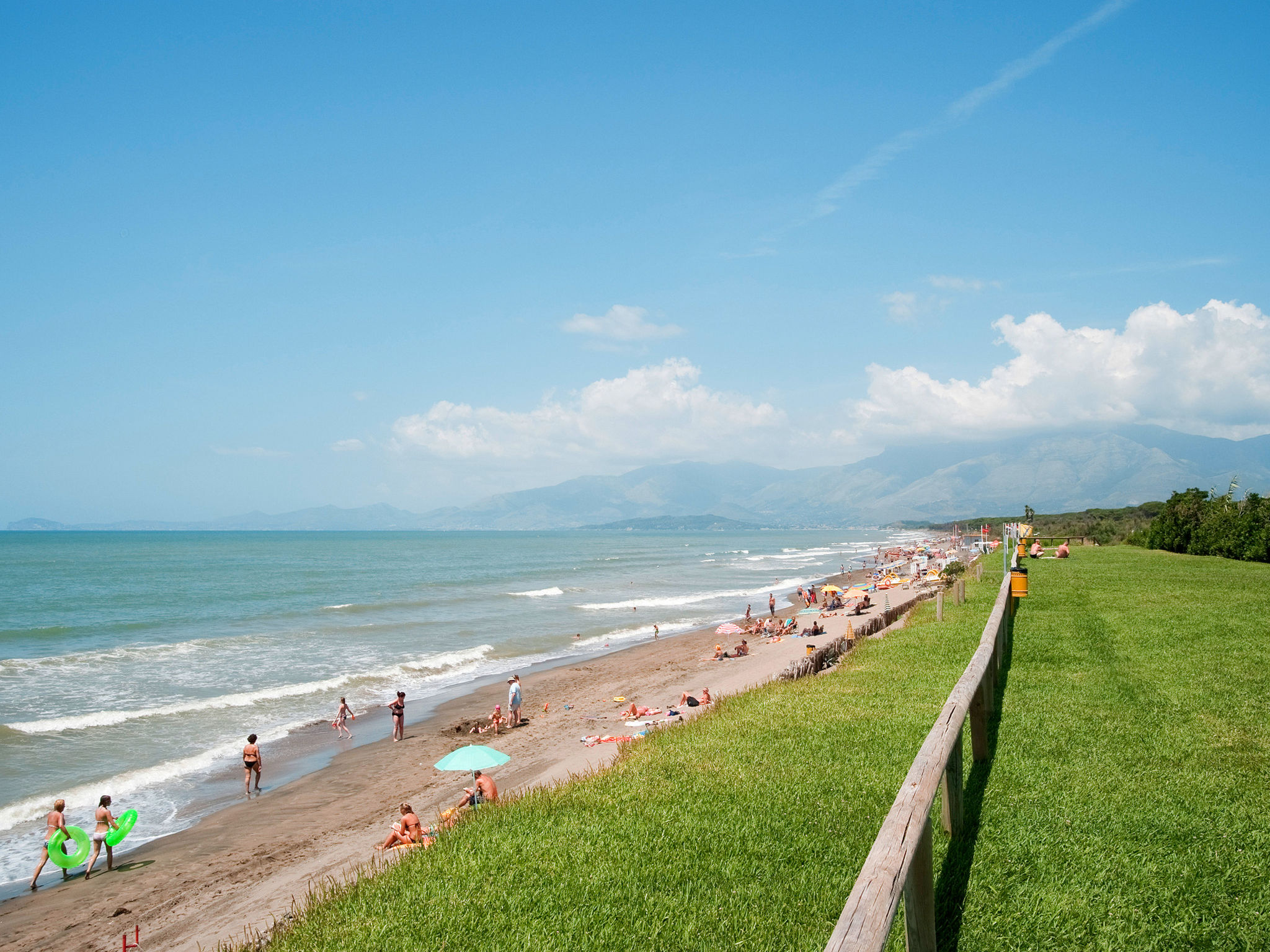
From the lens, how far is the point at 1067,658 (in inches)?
478

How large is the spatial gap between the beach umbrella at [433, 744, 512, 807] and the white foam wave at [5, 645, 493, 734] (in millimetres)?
12525

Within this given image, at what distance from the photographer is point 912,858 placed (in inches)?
137

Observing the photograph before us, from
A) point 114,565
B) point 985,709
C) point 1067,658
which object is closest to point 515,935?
point 985,709

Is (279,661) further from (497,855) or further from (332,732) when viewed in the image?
(497,855)

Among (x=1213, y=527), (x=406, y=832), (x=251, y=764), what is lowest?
(x=251, y=764)

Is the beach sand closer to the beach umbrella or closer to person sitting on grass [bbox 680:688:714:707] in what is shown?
person sitting on grass [bbox 680:688:714:707]

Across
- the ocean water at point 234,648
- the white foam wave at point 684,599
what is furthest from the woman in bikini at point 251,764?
the white foam wave at point 684,599

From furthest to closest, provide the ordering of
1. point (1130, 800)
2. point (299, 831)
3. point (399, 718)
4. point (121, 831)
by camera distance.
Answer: point (399, 718) → point (299, 831) → point (121, 831) → point (1130, 800)

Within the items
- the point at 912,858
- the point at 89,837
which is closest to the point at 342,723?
the point at 89,837

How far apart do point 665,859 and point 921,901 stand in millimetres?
2407

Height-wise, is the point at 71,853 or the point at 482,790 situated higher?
the point at 482,790

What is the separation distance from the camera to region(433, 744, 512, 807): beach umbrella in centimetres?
1198

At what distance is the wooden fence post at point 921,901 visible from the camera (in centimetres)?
370

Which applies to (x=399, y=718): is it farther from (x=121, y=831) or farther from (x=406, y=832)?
(x=406, y=832)
